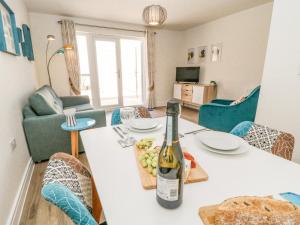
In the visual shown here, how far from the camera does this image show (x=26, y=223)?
138 cm

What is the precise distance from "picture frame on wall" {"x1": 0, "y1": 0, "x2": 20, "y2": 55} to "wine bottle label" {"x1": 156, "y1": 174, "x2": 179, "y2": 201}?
1.85 m

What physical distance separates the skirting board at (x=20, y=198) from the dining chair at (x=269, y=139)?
71.0 inches

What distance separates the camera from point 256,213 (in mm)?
409

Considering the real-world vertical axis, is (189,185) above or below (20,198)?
above

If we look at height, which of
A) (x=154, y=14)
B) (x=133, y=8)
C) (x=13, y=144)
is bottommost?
(x=13, y=144)

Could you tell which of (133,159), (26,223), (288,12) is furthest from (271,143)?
(26,223)

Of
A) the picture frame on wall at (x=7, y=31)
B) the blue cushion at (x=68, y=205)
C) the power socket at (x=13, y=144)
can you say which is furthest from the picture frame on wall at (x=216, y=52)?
the blue cushion at (x=68, y=205)

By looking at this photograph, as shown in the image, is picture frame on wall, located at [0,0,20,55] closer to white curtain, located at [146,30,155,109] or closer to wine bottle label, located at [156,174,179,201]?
wine bottle label, located at [156,174,179,201]

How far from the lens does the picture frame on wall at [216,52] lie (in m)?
4.22

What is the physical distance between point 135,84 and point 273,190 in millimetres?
5101

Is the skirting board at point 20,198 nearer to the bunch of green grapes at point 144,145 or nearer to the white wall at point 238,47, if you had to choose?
the bunch of green grapes at point 144,145

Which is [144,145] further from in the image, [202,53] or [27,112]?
[202,53]

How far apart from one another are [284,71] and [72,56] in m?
3.94

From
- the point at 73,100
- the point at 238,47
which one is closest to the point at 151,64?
the point at 238,47
